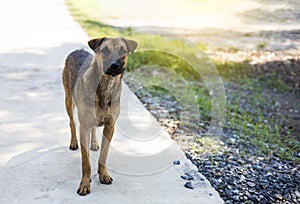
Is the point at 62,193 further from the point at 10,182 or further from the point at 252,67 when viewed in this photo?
the point at 252,67

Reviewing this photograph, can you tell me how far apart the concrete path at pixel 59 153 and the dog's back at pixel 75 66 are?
28.2 inches

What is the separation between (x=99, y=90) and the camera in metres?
3.69

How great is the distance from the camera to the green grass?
18.7ft

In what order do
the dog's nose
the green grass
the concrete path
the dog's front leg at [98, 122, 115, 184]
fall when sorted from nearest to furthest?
the dog's nose → the concrete path → the dog's front leg at [98, 122, 115, 184] → the green grass

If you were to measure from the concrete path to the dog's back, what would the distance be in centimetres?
72

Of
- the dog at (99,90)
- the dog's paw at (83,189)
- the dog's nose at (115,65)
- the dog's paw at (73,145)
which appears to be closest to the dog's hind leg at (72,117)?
the dog's paw at (73,145)

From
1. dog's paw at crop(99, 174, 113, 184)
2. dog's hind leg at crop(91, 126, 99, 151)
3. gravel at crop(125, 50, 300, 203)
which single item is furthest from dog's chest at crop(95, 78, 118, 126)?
gravel at crop(125, 50, 300, 203)

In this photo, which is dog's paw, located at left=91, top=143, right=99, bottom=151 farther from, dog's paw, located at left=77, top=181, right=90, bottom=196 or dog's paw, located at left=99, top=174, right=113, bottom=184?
dog's paw, located at left=77, top=181, right=90, bottom=196

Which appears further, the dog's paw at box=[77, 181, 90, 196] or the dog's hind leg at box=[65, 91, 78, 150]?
the dog's hind leg at box=[65, 91, 78, 150]

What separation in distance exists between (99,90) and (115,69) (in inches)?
12.6

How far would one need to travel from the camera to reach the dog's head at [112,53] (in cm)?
345

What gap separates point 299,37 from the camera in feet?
34.3

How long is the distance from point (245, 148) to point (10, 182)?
260 cm

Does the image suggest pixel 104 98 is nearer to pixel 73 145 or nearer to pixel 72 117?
pixel 72 117
